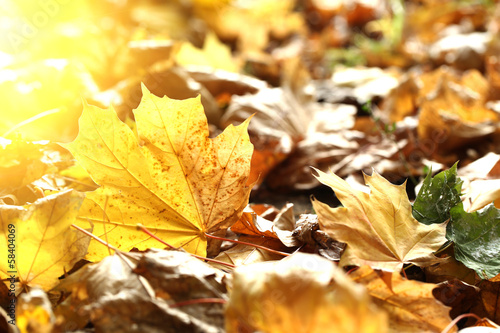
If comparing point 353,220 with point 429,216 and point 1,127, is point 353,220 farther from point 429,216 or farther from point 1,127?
point 1,127

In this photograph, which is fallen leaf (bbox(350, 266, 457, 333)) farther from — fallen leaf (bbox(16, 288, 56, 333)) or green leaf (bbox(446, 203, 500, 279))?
fallen leaf (bbox(16, 288, 56, 333))

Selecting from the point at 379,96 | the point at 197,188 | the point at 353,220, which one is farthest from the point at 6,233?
the point at 379,96

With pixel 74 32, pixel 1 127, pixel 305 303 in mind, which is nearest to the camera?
pixel 305 303

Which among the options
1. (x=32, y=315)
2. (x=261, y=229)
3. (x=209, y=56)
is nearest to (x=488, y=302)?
(x=261, y=229)

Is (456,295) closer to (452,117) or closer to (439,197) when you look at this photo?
(439,197)

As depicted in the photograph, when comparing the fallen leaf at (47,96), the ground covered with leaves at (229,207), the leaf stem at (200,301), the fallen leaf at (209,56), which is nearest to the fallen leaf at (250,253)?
the ground covered with leaves at (229,207)

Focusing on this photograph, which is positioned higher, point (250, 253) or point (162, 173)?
point (162, 173)

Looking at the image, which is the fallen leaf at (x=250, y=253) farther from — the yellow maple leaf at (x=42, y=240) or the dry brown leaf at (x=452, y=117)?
the dry brown leaf at (x=452, y=117)
